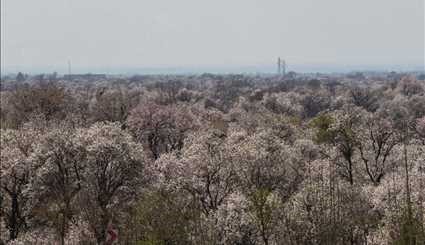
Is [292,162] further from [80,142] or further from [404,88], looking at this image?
[404,88]

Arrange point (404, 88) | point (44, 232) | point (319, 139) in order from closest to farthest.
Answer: point (44, 232), point (319, 139), point (404, 88)

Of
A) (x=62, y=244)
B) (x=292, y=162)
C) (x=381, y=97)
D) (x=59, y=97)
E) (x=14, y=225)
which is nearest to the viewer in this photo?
(x=62, y=244)

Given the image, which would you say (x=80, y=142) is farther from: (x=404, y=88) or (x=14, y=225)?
(x=404, y=88)

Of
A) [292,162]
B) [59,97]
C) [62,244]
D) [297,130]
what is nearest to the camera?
[62,244]

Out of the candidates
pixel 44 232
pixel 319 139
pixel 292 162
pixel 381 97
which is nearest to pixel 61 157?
pixel 44 232

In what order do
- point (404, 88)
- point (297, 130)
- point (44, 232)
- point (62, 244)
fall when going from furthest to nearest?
point (404, 88), point (297, 130), point (44, 232), point (62, 244)

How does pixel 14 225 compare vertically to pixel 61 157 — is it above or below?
below

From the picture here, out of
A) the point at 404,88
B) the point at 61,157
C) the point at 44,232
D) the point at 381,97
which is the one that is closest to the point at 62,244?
the point at 44,232

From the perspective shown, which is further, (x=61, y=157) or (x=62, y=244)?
(x=61, y=157)

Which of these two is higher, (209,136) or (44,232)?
(209,136)
